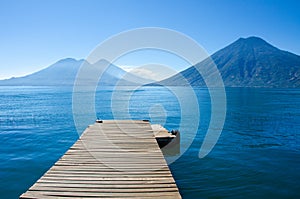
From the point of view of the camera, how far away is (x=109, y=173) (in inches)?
296

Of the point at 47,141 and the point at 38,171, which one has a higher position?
the point at 47,141

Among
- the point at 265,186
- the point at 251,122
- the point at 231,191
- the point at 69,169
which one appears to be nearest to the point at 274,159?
the point at 265,186

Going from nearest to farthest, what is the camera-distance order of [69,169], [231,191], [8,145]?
1. [69,169]
2. [231,191]
3. [8,145]

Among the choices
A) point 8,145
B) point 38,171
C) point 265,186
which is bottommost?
point 265,186

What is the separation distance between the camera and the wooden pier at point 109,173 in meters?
6.16

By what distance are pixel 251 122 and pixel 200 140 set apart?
12445mm

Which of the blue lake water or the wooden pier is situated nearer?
the wooden pier

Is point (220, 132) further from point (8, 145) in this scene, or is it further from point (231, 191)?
point (8, 145)

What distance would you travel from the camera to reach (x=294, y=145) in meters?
19.0

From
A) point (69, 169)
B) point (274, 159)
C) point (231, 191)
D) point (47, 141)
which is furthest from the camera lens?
point (47, 141)

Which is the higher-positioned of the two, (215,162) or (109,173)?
(109,173)

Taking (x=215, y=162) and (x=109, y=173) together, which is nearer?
(x=109, y=173)

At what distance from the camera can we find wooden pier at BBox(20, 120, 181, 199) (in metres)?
6.16

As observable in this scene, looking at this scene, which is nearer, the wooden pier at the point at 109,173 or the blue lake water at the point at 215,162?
the wooden pier at the point at 109,173
